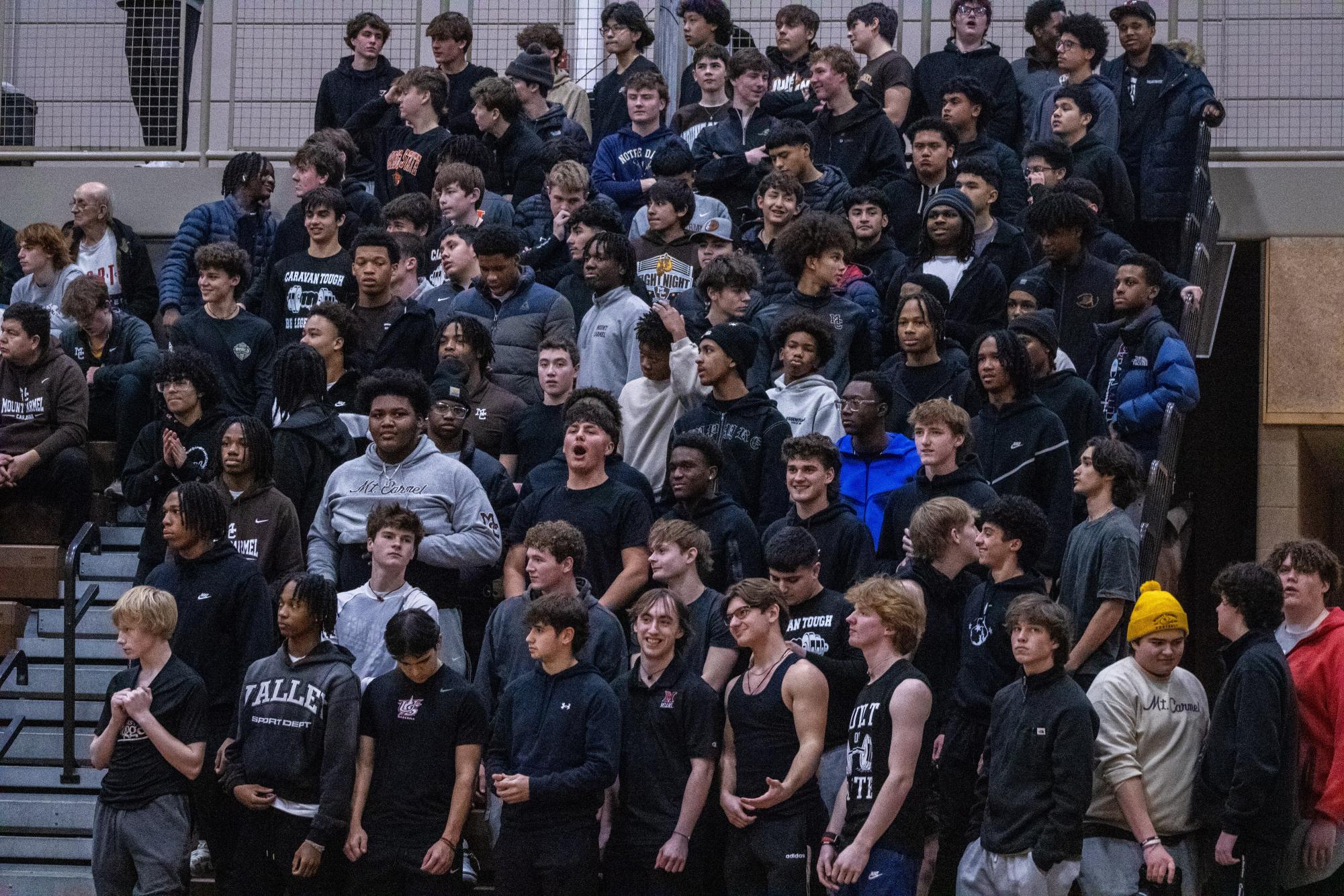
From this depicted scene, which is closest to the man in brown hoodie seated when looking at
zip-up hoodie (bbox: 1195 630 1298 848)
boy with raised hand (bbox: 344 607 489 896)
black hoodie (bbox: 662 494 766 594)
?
boy with raised hand (bbox: 344 607 489 896)

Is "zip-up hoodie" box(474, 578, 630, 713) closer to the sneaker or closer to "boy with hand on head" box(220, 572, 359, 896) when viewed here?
"boy with hand on head" box(220, 572, 359, 896)

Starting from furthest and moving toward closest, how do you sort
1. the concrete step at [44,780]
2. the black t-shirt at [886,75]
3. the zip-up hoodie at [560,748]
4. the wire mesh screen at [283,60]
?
the wire mesh screen at [283,60], the black t-shirt at [886,75], the concrete step at [44,780], the zip-up hoodie at [560,748]

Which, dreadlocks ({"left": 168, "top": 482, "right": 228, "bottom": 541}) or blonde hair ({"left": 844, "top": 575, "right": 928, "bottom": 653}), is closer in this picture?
blonde hair ({"left": 844, "top": 575, "right": 928, "bottom": 653})

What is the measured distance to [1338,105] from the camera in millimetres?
14414

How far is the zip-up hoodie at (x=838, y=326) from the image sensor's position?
10.2 metres

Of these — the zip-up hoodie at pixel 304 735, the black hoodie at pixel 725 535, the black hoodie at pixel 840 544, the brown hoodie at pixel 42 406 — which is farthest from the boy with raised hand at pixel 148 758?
the black hoodie at pixel 840 544

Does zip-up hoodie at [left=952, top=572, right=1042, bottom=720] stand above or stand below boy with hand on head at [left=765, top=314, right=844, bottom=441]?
below

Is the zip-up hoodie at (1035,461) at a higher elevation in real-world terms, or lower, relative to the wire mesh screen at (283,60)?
lower

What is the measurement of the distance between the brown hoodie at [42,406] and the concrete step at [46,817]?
212cm

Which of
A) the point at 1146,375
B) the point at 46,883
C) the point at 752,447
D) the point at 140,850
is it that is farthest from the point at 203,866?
the point at 1146,375

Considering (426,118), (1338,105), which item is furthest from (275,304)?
(1338,105)

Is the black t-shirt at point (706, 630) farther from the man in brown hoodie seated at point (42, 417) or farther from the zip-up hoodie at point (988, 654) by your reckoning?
the man in brown hoodie seated at point (42, 417)

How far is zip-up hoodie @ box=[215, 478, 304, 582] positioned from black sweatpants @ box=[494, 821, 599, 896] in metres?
1.98

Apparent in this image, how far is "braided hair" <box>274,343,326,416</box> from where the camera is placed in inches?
382
